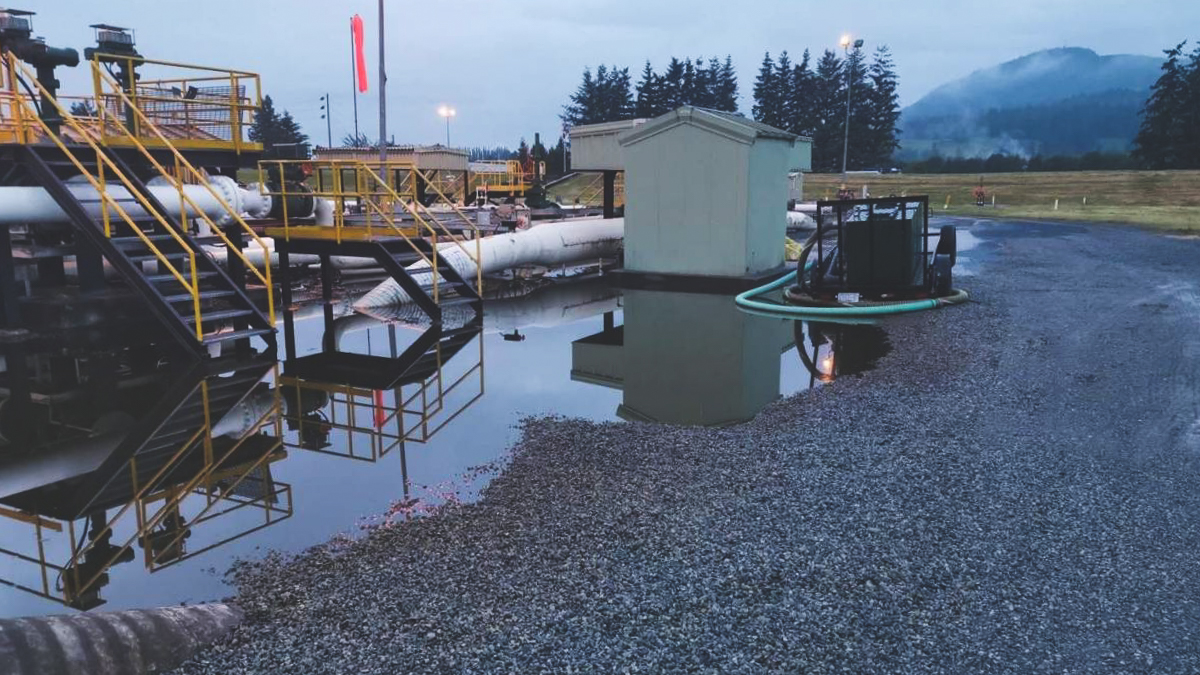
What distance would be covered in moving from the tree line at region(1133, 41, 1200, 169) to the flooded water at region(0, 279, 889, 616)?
224 ft

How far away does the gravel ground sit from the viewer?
4.64m

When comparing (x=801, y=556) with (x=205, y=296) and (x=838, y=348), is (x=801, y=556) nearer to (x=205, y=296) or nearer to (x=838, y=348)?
(x=838, y=348)

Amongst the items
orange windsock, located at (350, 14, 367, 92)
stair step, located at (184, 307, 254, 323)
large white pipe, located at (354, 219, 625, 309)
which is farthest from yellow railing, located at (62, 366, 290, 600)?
orange windsock, located at (350, 14, 367, 92)

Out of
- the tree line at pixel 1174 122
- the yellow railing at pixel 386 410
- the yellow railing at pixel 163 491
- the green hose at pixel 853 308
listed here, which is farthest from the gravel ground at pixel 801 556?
the tree line at pixel 1174 122

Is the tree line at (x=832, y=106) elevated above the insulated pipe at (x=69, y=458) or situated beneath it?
elevated above

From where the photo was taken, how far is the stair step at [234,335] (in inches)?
468

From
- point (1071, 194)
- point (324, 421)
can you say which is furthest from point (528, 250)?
point (1071, 194)

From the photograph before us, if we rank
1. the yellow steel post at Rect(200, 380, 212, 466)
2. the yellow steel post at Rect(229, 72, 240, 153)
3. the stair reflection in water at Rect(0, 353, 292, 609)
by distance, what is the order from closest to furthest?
the stair reflection in water at Rect(0, 353, 292, 609) < the yellow steel post at Rect(200, 380, 212, 466) < the yellow steel post at Rect(229, 72, 240, 153)

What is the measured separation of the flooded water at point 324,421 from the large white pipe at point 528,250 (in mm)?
1911

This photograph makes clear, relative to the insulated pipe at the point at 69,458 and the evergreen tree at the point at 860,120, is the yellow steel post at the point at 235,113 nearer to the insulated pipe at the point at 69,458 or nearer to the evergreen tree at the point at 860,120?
the insulated pipe at the point at 69,458

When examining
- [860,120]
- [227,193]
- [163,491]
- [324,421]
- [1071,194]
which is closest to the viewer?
[163,491]

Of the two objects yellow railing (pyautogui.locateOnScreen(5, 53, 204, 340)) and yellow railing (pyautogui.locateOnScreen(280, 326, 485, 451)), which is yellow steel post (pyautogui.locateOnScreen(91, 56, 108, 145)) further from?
yellow railing (pyautogui.locateOnScreen(280, 326, 485, 451))

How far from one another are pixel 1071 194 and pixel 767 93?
4853 cm

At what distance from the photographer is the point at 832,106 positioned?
91.9 metres
